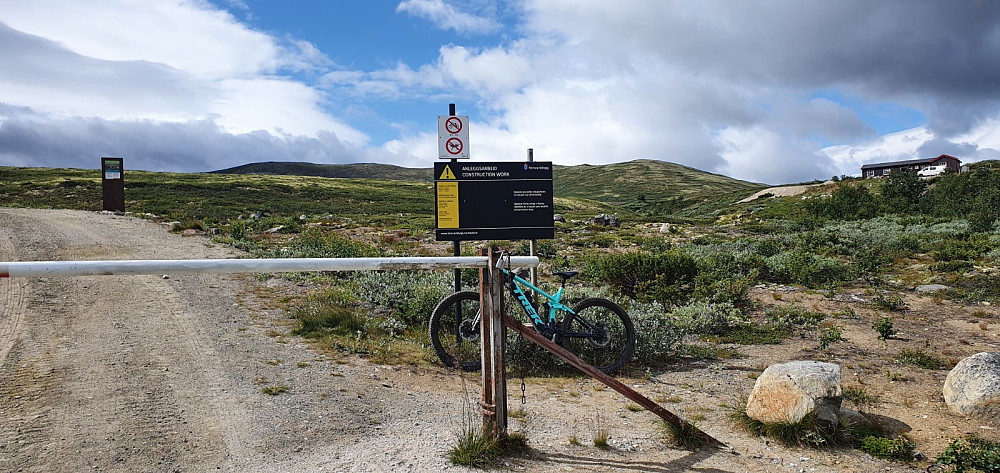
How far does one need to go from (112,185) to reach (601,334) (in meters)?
26.0

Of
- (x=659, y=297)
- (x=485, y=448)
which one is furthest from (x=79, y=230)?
(x=485, y=448)

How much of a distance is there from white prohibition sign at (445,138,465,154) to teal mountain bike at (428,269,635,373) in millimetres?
2170

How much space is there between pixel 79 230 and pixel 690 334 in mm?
16851

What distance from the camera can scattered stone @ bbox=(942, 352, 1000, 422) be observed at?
19.0ft

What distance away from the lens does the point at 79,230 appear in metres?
17.4

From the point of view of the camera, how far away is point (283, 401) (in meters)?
5.63

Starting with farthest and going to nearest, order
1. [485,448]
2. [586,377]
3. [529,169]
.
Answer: [529,169]
[586,377]
[485,448]

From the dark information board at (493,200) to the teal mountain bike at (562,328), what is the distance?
3.59ft

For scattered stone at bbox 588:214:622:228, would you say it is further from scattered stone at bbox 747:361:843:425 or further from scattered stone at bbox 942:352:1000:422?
scattered stone at bbox 747:361:843:425

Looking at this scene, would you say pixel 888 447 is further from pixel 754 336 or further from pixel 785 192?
pixel 785 192

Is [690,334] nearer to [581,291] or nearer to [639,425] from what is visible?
[581,291]

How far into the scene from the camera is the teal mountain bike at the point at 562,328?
7.23 m

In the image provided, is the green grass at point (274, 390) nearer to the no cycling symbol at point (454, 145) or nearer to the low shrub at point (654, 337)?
the no cycling symbol at point (454, 145)

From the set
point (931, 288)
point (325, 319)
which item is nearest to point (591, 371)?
point (325, 319)
